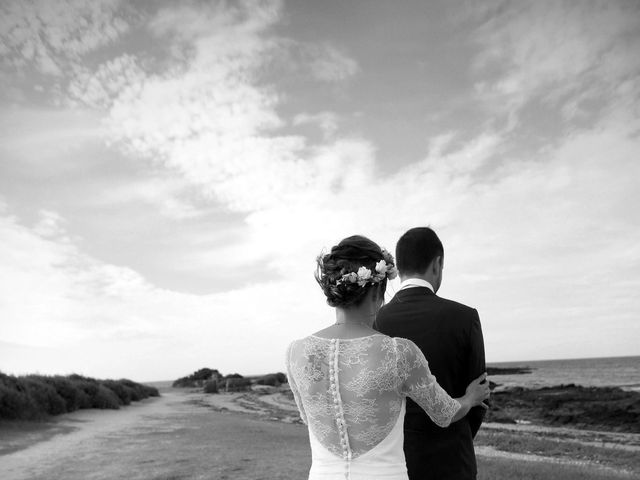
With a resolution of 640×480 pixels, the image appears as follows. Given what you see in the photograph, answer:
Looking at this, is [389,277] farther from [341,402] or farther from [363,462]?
[363,462]

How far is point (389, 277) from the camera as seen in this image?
3.13 meters

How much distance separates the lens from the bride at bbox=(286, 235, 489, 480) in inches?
111

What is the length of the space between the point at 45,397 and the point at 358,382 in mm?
23245

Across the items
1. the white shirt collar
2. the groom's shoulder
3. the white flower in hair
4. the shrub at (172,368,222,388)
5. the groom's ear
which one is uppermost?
the shrub at (172,368,222,388)

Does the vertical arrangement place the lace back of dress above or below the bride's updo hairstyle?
below

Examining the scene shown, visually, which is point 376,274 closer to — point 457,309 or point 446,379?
point 457,309

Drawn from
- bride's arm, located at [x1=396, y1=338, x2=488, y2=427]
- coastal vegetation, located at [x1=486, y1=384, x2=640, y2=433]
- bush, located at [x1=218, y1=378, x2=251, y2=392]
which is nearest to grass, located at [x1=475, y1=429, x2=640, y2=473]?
coastal vegetation, located at [x1=486, y1=384, x2=640, y2=433]

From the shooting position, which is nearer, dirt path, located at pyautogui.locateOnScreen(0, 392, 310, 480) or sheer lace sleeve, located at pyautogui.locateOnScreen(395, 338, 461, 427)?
sheer lace sleeve, located at pyautogui.locateOnScreen(395, 338, 461, 427)

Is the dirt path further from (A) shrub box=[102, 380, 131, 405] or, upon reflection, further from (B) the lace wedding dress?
(A) shrub box=[102, 380, 131, 405]

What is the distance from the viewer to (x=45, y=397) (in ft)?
72.9

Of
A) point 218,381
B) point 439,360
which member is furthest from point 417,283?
point 218,381

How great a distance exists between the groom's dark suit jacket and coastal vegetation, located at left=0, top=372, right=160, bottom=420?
1918cm

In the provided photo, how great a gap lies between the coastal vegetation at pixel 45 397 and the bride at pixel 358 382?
757 inches

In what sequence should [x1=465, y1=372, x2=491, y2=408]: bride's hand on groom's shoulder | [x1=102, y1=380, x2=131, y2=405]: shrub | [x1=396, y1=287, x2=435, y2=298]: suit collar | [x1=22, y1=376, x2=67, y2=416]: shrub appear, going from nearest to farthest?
[x1=465, y1=372, x2=491, y2=408]: bride's hand on groom's shoulder → [x1=396, y1=287, x2=435, y2=298]: suit collar → [x1=22, y1=376, x2=67, y2=416]: shrub → [x1=102, y1=380, x2=131, y2=405]: shrub
